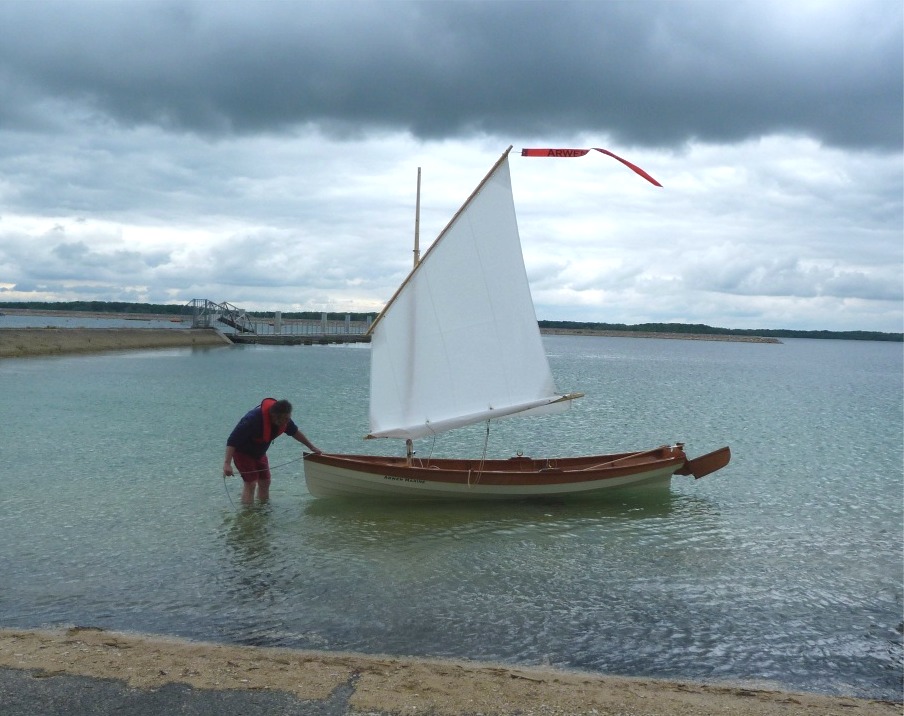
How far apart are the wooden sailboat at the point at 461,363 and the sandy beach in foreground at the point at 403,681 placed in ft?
25.6

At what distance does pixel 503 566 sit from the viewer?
42.5 feet

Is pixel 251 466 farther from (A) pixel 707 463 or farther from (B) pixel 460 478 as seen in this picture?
(A) pixel 707 463

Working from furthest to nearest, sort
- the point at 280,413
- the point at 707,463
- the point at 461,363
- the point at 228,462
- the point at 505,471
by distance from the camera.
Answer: the point at 707,463
the point at 505,471
the point at 461,363
the point at 228,462
the point at 280,413

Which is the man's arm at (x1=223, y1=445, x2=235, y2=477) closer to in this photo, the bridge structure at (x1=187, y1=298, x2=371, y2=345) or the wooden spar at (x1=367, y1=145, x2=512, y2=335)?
the wooden spar at (x1=367, y1=145, x2=512, y2=335)

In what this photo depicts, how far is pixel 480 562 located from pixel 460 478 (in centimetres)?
358

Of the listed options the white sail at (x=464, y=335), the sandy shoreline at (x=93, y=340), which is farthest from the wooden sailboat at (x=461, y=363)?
the sandy shoreline at (x=93, y=340)

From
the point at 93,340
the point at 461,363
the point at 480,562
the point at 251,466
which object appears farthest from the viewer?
the point at 93,340

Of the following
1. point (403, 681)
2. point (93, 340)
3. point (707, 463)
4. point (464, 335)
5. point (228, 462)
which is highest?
point (464, 335)

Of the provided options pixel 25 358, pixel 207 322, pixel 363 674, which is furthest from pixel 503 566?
pixel 207 322

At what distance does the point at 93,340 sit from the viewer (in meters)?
74.8

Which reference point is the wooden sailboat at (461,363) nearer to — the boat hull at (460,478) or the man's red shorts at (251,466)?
the boat hull at (460,478)

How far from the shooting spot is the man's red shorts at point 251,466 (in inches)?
585

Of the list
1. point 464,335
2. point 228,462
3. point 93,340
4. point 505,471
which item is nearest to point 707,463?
point 505,471

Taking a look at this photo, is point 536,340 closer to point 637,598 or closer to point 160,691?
point 637,598
